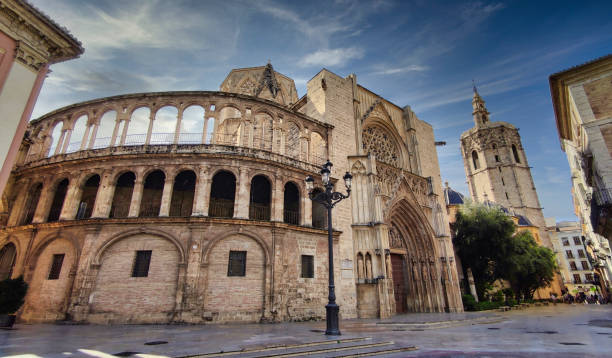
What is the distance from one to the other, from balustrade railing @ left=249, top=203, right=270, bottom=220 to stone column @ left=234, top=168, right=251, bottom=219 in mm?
1897

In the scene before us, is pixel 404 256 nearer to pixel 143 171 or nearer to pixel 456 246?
pixel 456 246

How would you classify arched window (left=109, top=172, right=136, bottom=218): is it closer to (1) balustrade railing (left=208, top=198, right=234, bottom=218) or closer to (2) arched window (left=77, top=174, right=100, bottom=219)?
(2) arched window (left=77, top=174, right=100, bottom=219)

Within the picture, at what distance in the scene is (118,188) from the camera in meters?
15.7

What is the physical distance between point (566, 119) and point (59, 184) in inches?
1153

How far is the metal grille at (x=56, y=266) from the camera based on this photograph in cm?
1308

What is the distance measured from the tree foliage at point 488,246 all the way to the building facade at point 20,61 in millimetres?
28251

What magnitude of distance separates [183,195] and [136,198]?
2.79 meters

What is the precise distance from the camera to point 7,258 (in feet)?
48.8

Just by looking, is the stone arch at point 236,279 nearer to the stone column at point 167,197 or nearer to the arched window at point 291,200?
the stone column at point 167,197

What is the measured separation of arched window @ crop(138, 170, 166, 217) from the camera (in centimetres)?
1538

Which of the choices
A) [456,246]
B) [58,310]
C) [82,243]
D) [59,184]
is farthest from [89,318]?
[456,246]

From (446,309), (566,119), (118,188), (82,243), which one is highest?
(566,119)

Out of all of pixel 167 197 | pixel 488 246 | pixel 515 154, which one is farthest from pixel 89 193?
pixel 515 154

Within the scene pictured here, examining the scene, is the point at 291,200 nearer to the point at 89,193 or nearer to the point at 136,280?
the point at 136,280
